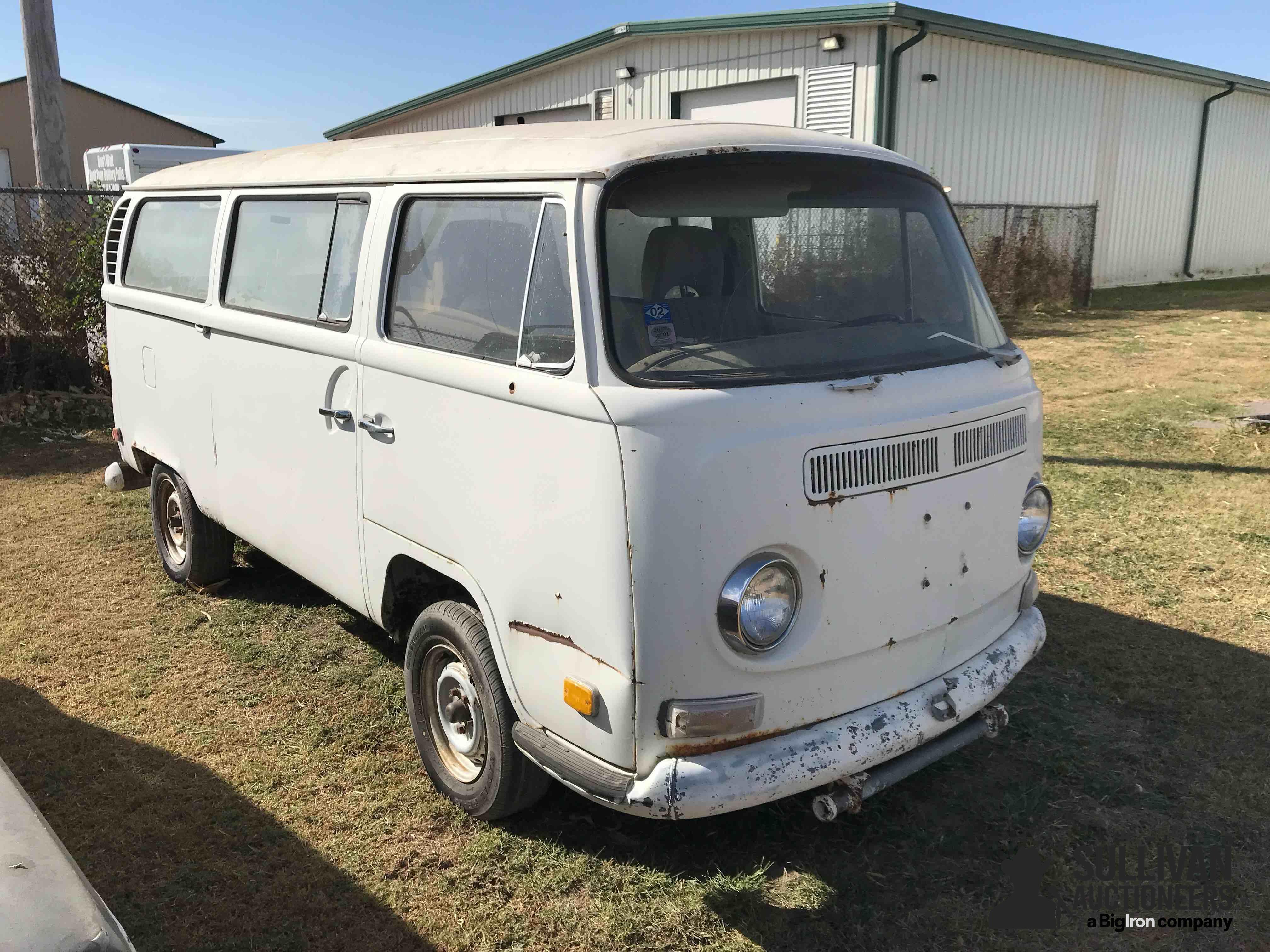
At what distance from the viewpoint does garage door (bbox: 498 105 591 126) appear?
57.6 feet

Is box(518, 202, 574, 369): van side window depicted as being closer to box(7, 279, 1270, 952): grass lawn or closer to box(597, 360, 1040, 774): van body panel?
box(597, 360, 1040, 774): van body panel

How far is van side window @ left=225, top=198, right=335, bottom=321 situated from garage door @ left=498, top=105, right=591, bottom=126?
13.3m

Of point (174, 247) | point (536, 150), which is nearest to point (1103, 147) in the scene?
point (174, 247)

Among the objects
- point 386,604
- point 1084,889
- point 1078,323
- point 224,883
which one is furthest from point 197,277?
point 1078,323

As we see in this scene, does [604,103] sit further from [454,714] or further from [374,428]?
[454,714]

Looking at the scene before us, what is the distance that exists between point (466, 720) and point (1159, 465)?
587cm

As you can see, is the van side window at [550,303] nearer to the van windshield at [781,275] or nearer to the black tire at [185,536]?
the van windshield at [781,275]

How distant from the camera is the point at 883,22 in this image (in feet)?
43.0

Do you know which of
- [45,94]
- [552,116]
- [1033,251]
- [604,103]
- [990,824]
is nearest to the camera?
[990,824]

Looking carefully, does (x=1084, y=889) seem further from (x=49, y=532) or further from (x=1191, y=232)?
(x=1191, y=232)

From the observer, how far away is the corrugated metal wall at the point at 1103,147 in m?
14.8

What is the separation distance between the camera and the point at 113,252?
560 centimetres

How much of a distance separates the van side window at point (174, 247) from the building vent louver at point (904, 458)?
10.4 feet

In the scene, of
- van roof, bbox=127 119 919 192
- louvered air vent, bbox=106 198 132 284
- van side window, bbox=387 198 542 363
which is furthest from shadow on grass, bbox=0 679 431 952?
louvered air vent, bbox=106 198 132 284
